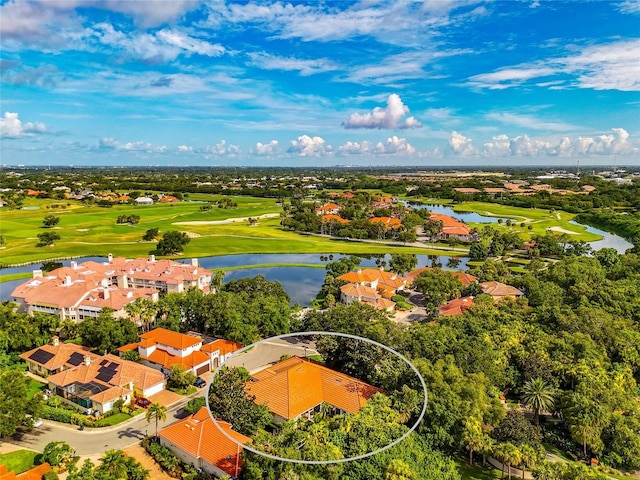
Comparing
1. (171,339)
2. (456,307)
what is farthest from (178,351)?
(456,307)

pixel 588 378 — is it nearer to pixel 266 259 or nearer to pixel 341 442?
pixel 341 442

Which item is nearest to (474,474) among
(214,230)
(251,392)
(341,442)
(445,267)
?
(341,442)

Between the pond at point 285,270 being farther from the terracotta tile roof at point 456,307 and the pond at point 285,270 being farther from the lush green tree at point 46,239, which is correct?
the terracotta tile roof at point 456,307

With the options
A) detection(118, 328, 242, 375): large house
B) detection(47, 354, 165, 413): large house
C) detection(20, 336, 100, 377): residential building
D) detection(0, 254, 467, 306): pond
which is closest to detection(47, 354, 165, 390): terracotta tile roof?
detection(47, 354, 165, 413): large house

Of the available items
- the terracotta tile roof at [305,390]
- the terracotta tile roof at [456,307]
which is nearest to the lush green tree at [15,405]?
the terracotta tile roof at [305,390]

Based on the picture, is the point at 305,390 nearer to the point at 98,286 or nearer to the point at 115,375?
the point at 115,375
